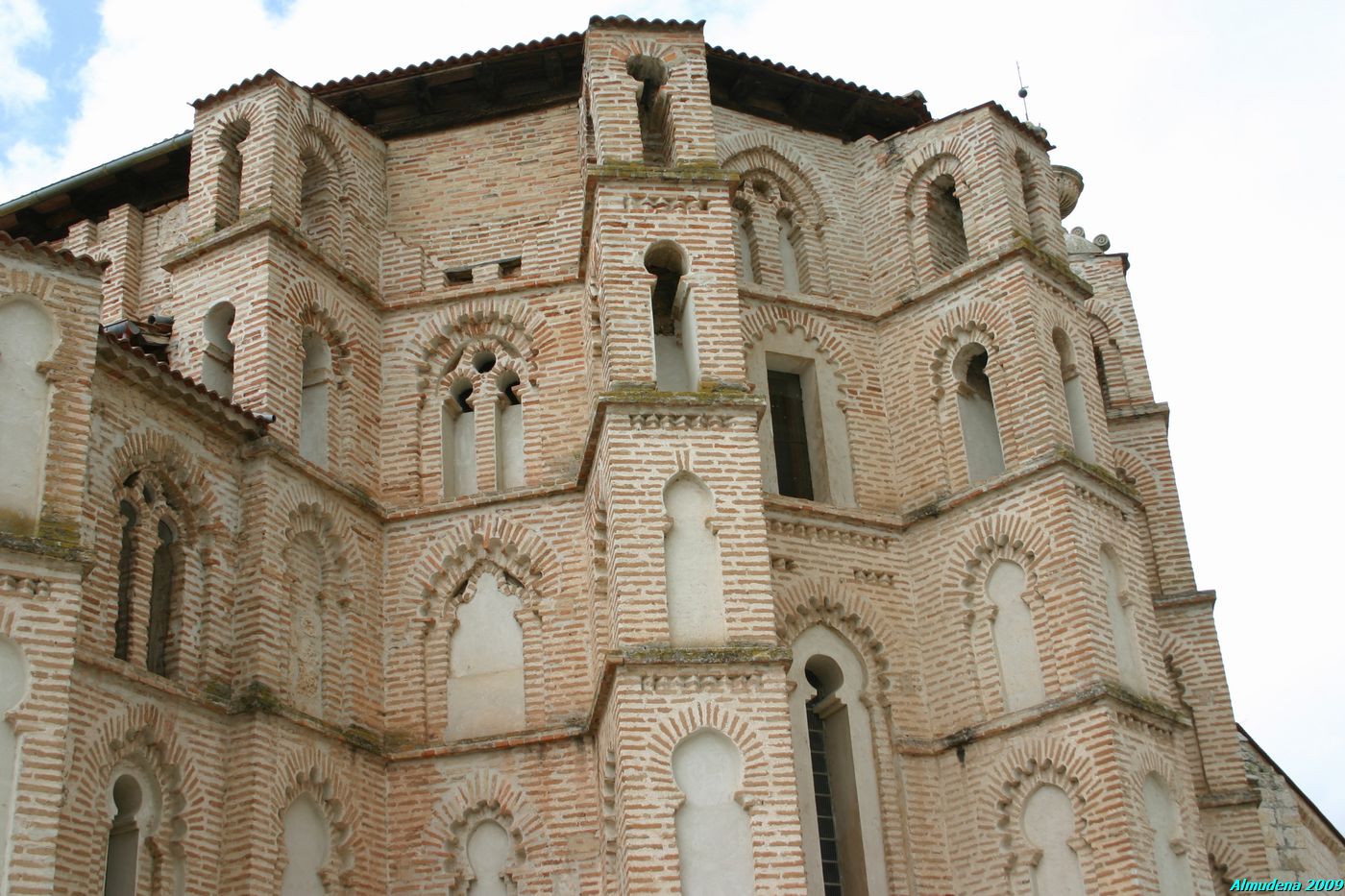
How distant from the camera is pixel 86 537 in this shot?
13852mm

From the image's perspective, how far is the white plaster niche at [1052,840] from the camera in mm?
15352

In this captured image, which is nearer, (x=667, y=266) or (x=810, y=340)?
(x=667, y=266)

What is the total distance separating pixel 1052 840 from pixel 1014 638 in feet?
6.44

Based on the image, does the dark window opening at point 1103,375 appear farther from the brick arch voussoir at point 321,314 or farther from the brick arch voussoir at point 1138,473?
the brick arch voussoir at point 321,314

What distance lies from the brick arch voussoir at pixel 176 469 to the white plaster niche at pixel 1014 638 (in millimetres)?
7296

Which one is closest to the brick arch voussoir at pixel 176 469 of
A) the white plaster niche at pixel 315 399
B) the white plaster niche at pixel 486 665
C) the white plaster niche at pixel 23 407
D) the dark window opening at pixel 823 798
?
the white plaster niche at pixel 315 399

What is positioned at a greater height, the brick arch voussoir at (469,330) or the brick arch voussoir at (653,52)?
the brick arch voussoir at (653,52)

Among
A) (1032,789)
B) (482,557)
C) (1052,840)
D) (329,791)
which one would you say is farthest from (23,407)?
(1052,840)

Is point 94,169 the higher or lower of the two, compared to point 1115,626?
higher

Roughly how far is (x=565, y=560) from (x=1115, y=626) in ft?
17.1

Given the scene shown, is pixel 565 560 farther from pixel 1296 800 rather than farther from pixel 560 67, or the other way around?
pixel 1296 800

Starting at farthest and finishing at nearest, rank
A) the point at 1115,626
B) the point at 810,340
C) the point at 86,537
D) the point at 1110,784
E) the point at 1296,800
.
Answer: the point at 1296,800 < the point at 810,340 < the point at 1115,626 < the point at 1110,784 < the point at 86,537

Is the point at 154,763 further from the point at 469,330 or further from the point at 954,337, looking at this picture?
the point at 954,337

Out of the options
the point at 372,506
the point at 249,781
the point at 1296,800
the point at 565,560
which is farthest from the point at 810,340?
the point at 1296,800
